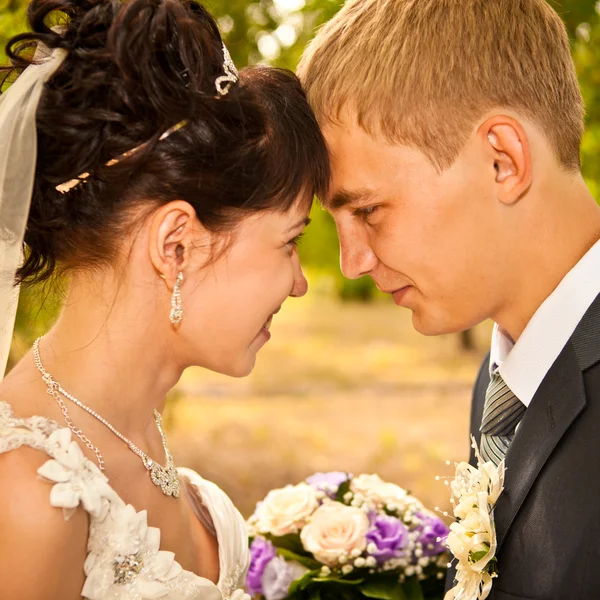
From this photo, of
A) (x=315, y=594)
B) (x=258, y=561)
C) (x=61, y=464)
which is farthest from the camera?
(x=258, y=561)

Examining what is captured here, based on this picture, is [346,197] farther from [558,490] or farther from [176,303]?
[558,490]

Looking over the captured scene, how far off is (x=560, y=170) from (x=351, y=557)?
4.44 feet

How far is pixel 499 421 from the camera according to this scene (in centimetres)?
248

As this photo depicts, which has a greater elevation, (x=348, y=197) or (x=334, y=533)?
(x=348, y=197)

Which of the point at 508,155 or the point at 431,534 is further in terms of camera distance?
the point at 431,534

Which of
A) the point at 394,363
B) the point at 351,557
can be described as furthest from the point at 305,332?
the point at 351,557

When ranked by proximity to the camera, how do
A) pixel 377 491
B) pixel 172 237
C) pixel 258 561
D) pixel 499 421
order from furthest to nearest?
1. pixel 377 491
2. pixel 258 561
3. pixel 499 421
4. pixel 172 237

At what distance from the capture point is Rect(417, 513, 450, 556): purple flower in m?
2.86

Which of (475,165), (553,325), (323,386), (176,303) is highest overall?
(475,165)

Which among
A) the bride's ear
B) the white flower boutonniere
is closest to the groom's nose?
the bride's ear

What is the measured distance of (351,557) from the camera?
8.83 feet

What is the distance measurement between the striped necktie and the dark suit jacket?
0.69ft

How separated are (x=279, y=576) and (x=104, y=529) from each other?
0.96 metres

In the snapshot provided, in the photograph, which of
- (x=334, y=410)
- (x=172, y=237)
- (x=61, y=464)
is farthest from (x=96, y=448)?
(x=334, y=410)
